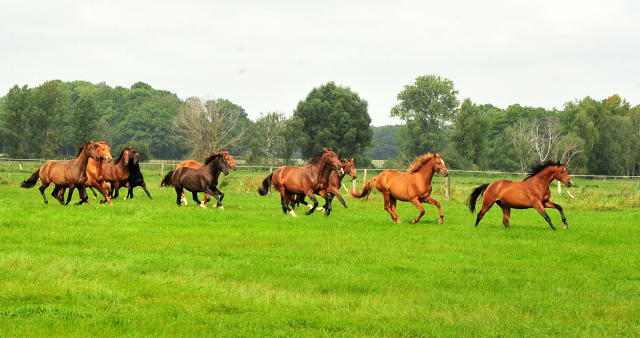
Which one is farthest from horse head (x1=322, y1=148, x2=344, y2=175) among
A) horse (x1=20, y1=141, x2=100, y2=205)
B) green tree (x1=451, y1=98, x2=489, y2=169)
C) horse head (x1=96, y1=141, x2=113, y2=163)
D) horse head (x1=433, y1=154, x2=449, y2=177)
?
green tree (x1=451, y1=98, x2=489, y2=169)

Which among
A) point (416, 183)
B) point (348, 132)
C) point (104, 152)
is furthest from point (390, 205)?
point (348, 132)

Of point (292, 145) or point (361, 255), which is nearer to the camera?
point (361, 255)

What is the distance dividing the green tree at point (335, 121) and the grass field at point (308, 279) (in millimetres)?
47903

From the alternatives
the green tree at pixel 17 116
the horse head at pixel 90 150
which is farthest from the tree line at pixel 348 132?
the horse head at pixel 90 150

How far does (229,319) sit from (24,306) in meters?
2.02

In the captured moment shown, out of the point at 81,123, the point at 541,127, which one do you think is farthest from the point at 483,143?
the point at 81,123

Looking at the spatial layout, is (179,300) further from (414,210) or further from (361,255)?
(414,210)

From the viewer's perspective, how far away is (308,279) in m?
7.45

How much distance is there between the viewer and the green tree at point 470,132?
6344 cm

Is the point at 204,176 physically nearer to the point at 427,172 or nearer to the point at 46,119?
the point at 427,172

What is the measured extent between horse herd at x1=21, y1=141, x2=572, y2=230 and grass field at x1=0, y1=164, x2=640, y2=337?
2.66 feet

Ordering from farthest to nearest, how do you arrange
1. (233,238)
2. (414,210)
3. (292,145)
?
(292,145), (414,210), (233,238)

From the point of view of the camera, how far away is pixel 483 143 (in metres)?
64.7

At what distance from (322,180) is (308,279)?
26.8 ft
